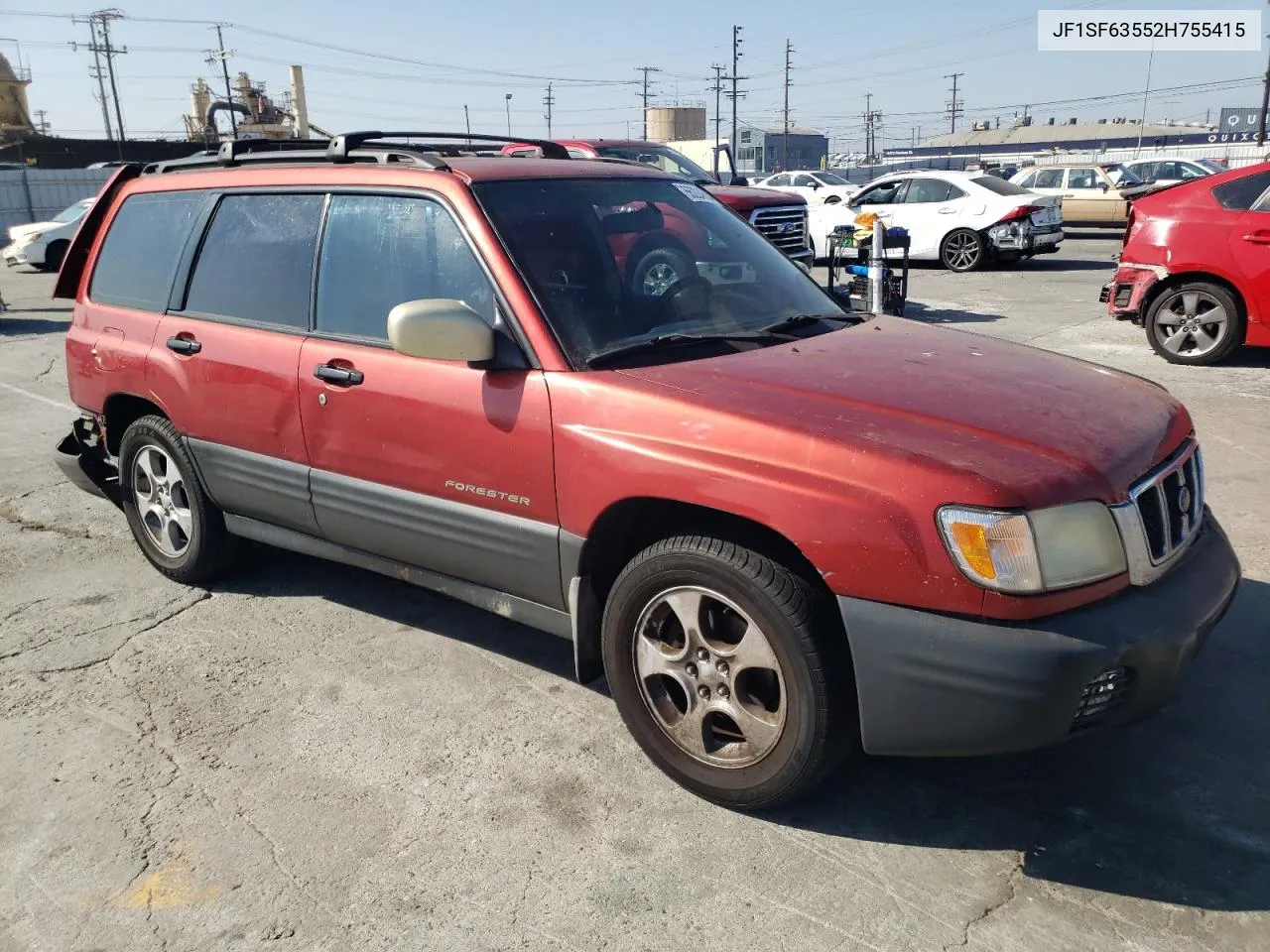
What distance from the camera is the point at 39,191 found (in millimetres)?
29969

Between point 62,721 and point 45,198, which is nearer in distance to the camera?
point 62,721

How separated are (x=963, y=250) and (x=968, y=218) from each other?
20.1 inches

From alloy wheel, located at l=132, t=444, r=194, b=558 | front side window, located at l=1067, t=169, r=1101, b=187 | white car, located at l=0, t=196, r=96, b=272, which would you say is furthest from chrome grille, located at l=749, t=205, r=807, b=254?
white car, located at l=0, t=196, r=96, b=272

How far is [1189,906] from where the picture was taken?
8.09ft

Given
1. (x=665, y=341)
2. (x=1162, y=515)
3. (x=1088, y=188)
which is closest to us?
(x=1162, y=515)

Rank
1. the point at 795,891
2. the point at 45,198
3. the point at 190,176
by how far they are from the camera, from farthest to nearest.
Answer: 1. the point at 45,198
2. the point at 190,176
3. the point at 795,891

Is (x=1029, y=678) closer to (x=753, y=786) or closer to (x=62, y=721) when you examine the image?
(x=753, y=786)

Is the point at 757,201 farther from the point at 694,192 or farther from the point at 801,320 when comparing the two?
the point at 801,320

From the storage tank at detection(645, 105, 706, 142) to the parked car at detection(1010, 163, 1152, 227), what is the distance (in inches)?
2051

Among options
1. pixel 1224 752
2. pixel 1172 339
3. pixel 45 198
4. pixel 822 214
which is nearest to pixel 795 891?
pixel 1224 752

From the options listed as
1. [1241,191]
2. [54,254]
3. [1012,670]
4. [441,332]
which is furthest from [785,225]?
[54,254]

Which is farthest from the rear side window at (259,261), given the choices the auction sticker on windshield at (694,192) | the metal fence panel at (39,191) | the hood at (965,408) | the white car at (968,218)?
the metal fence panel at (39,191)

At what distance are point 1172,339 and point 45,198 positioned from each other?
31.7 metres

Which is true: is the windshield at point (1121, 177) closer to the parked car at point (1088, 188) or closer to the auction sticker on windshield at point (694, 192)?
the parked car at point (1088, 188)
